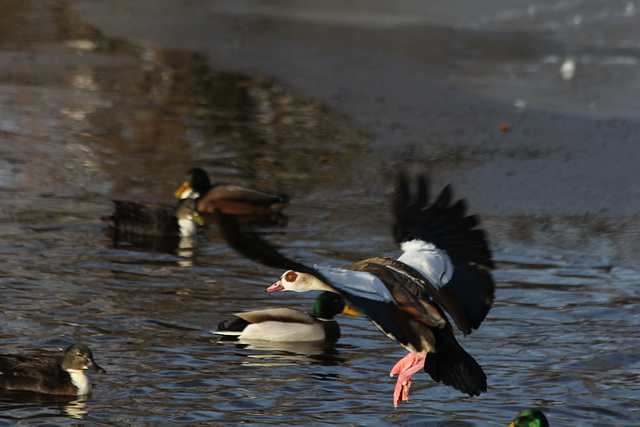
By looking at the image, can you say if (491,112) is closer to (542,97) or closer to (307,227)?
(542,97)

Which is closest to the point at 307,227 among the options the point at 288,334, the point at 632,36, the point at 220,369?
the point at 288,334

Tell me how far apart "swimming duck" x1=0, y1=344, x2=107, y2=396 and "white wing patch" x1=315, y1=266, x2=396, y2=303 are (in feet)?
6.00

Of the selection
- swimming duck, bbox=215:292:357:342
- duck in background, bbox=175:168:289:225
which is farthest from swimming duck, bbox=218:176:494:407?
duck in background, bbox=175:168:289:225

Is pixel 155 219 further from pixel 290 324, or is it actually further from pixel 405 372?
pixel 405 372

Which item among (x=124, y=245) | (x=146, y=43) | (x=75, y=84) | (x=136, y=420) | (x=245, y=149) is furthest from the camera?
(x=146, y=43)

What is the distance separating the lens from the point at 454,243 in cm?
612

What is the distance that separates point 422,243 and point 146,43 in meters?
15.0

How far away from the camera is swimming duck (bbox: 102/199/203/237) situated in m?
9.66

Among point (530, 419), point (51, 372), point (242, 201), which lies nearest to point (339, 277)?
point (530, 419)

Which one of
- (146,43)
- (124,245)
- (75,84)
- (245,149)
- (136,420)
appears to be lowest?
(136,420)

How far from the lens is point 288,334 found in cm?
750

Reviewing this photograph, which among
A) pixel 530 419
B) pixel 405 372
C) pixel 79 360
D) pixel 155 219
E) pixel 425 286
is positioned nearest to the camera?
pixel 530 419

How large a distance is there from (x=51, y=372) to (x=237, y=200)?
439cm

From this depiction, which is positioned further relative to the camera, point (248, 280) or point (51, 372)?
point (248, 280)
